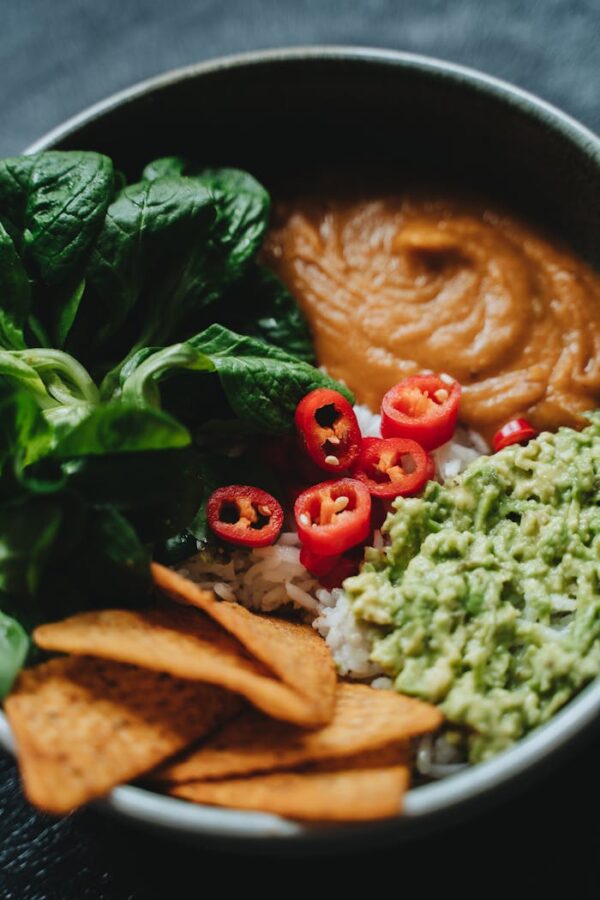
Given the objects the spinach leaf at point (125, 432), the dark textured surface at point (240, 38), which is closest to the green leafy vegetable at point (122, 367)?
the spinach leaf at point (125, 432)

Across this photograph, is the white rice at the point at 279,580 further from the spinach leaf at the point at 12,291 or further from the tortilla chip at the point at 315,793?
the spinach leaf at the point at 12,291

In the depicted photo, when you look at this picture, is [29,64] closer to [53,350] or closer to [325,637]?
[53,350]

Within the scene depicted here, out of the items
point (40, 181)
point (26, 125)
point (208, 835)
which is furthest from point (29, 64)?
point (208, 835)

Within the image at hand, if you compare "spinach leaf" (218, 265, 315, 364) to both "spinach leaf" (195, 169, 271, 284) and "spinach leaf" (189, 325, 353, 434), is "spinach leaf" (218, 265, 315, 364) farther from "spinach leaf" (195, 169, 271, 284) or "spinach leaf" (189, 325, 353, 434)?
"spinach leaf" (189, 325, 353, 434)

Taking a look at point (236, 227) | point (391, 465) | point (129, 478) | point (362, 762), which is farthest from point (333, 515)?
point (236, 227)

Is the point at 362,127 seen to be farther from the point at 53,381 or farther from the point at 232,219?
the point at 53,381

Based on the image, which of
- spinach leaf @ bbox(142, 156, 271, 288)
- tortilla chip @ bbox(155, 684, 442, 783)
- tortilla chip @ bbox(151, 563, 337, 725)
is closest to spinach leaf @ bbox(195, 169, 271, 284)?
spinach leaf @ bbox(142, 156, 271, 288)
